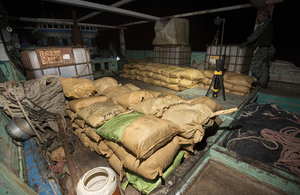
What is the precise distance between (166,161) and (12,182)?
1613 mm

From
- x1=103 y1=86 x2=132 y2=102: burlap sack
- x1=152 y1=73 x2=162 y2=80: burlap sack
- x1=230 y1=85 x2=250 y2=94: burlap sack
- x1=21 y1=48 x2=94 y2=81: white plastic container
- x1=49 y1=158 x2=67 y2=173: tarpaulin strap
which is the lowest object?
x1=49 y1=158 x2=67 y2=173: tarpaulin strap

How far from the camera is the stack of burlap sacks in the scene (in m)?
4.56

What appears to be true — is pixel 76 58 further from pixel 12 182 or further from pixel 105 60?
pixel 105 60

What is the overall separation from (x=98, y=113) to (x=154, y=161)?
132 cm

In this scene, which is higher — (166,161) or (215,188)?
(166,161)

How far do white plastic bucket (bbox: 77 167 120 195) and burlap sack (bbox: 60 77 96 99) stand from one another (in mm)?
2177

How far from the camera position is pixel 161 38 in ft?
23.5

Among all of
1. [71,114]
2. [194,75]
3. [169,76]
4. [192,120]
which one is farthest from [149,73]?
[192,120]

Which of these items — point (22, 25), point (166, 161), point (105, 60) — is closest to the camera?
point (166, 161)

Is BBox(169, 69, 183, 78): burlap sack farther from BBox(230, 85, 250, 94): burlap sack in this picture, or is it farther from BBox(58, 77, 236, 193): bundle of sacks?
BBox(58, 77, 236, 193): bundle of sacks

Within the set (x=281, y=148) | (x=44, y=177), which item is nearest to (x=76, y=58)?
(x=44, y=177)

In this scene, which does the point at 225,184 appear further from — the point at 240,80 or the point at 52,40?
the point at 52,40

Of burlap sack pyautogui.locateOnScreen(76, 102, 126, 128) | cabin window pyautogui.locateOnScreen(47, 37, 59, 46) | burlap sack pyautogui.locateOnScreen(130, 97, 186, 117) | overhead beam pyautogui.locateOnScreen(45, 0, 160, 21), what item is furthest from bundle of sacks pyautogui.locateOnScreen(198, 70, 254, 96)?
cabin window pyautogui.locateOnScreen(47, 37, 59, 46)

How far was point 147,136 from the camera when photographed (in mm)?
1535
